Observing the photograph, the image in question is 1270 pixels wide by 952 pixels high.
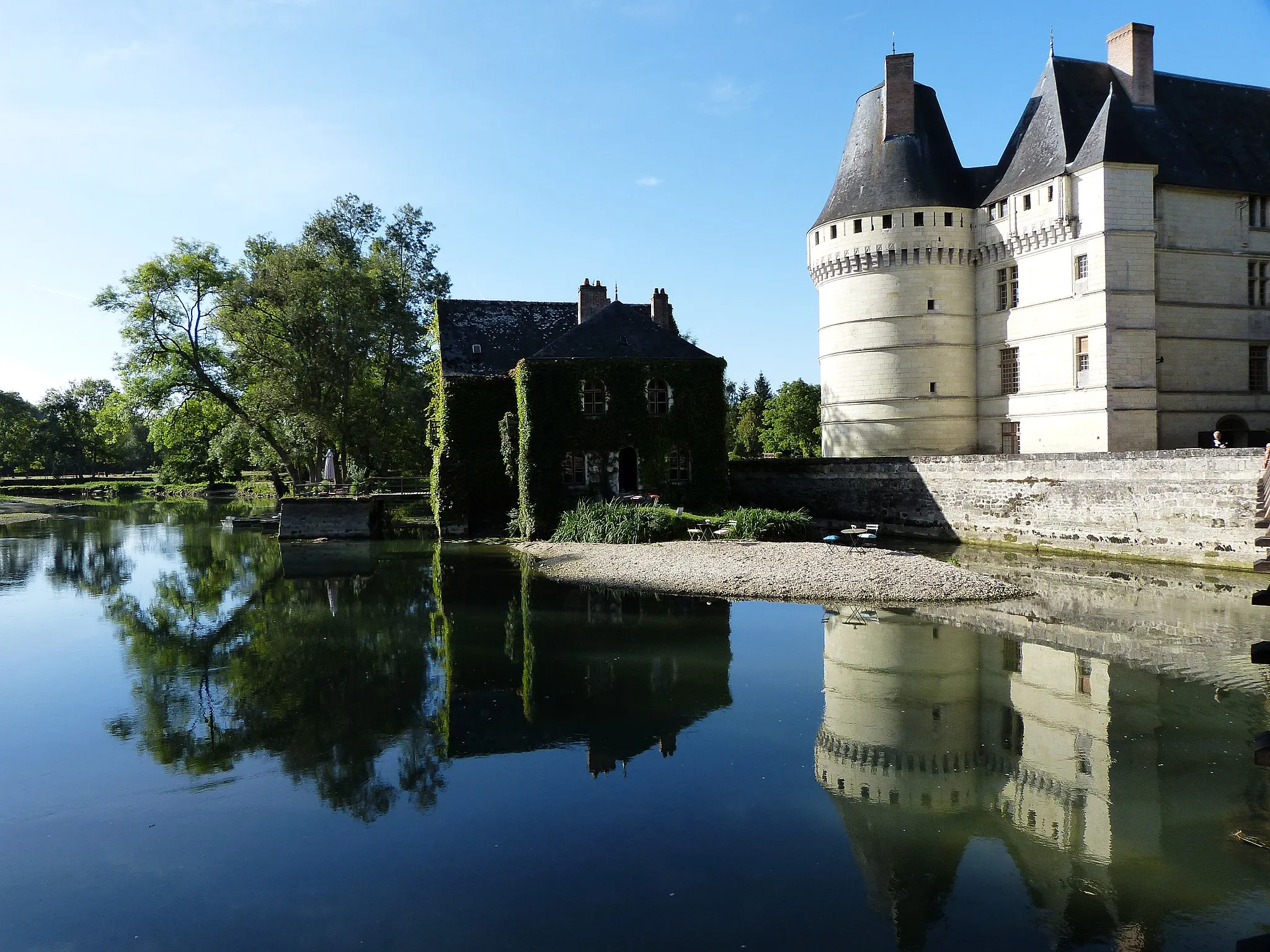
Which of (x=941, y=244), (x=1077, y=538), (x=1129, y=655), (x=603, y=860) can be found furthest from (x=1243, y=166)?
(x=603, y=860)

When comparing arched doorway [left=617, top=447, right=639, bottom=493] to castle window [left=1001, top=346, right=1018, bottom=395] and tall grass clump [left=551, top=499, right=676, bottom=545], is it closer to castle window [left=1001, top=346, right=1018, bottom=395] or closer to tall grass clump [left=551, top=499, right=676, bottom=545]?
tall grass clump [left=551, top=499, right=676, bottom=545]

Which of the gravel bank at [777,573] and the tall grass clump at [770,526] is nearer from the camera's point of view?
the gravel bank at [777,573]

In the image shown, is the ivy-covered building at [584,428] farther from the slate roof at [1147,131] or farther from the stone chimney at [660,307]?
the slate roof at [1147,131]

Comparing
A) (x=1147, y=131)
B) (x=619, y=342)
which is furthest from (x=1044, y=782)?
(x=1147, y=131)

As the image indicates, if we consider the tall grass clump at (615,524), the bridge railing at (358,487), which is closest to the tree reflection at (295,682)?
the tall grass clump at (615,524)

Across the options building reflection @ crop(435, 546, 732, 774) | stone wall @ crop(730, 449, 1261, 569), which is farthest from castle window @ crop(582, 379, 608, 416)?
building reflection @ crop(435, 546, 732, 774)

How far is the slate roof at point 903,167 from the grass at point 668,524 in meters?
11.2

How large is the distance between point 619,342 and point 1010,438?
1260cm

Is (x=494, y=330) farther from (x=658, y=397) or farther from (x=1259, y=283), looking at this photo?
(x=1259, y=283)

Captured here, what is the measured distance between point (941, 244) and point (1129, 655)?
19.0 metres

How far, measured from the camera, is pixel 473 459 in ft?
87.8

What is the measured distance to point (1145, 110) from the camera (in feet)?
79.7

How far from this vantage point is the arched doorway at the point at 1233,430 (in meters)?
24.6

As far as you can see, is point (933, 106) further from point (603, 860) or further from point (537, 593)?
point (603, 860)
